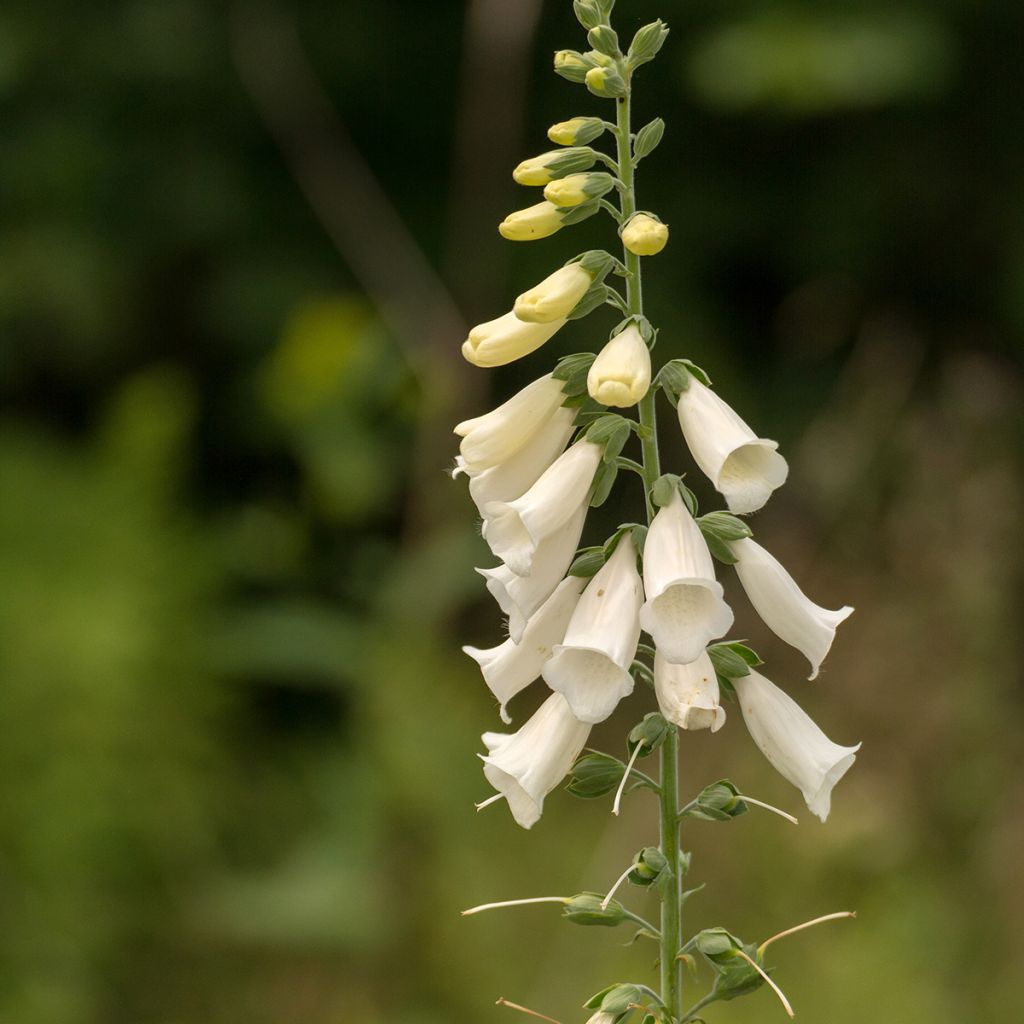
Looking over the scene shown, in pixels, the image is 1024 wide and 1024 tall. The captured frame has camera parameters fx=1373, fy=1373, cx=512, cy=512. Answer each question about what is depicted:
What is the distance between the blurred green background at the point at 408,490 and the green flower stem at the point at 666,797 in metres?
2.42

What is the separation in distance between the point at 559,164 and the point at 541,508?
412mm

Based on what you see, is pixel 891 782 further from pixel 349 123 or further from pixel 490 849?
pixel 349 123

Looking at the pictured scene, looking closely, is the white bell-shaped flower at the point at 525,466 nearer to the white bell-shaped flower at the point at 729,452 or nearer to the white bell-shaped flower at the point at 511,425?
the white bell-shaped flower at the point at 511,425

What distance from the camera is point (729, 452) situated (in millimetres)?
1604

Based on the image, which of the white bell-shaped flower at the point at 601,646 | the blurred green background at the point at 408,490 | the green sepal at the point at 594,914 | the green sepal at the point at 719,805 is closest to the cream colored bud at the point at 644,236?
the white bell-shaped flower at the point at 601,646

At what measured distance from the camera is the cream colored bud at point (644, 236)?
1483 millimetres

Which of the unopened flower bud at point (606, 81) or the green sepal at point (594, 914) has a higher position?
the unopened flower bud at point (606, 81)

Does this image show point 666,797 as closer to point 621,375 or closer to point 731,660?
point 731,660

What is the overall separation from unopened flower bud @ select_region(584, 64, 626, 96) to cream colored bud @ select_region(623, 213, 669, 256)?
0.19m

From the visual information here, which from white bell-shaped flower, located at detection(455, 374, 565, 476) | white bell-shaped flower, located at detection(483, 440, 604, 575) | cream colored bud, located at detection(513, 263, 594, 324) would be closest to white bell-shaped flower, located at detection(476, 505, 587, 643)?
white bell-shaped flower, located at detection(483, 440, 604, 575)

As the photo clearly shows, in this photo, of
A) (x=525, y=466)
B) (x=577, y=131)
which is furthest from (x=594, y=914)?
(x=577, y=131)

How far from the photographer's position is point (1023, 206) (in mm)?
6773

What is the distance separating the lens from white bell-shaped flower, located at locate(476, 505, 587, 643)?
1665mm

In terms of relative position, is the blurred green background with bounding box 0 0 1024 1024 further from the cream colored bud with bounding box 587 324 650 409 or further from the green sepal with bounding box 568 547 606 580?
the cream colored bud with bounding box 587 324 650 409
